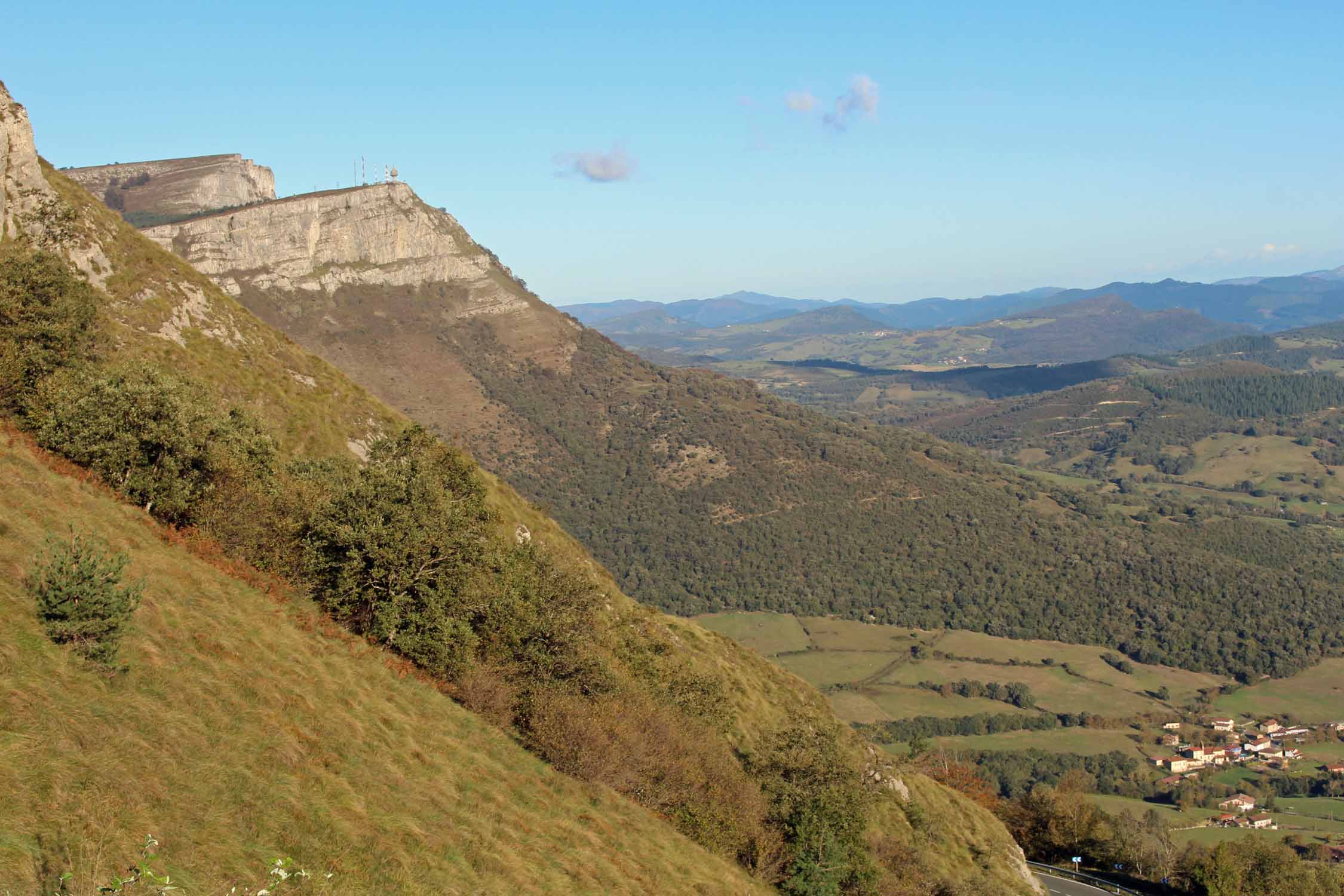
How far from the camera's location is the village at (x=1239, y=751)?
93062 mm

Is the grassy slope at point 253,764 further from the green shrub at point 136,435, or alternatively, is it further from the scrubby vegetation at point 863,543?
the scrubby vegetation at point 863,543

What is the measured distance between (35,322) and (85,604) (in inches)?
744

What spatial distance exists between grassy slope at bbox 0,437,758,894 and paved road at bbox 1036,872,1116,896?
34.1m

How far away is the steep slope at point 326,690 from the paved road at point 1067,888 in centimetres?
331

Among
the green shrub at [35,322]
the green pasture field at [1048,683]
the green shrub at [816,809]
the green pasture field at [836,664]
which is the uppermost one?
the green shrub at [35,322]

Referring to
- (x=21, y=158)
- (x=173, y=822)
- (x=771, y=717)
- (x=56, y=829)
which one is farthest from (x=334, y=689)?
(x=21, y=158)

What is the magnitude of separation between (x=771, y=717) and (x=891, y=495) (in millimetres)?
126568

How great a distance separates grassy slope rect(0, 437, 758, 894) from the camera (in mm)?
11438

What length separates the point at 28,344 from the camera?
2791cm

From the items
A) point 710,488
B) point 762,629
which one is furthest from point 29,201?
point 710,488

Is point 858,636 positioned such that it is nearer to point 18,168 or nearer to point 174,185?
point 18,168

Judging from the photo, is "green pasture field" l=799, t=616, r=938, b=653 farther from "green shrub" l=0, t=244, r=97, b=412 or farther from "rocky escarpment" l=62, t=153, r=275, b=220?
"rocky escarpment" l=62, t=153, r=275, b=220

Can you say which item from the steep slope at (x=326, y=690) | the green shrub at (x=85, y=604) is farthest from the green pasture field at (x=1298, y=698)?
the green shrub at (x=85, y=604)

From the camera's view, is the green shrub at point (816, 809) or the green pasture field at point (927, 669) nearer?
the green shrub at point (816, 809)
